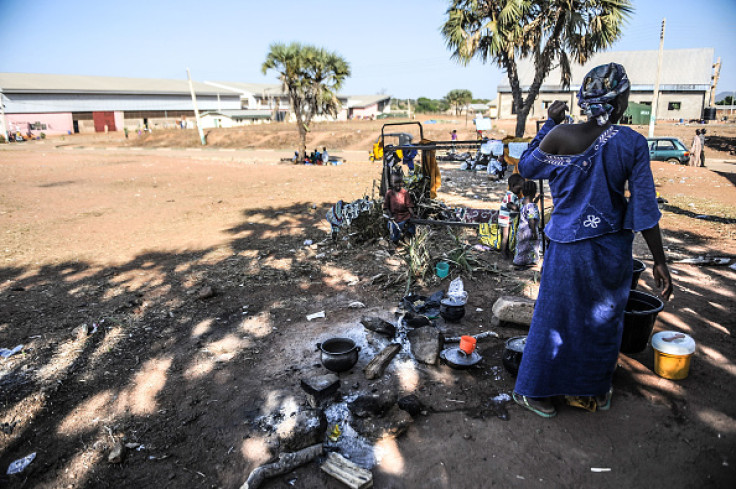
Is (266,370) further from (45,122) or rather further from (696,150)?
(45,122)

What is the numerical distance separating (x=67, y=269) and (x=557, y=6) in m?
12.2

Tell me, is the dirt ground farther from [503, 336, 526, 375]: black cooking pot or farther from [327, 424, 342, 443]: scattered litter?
[327, 424, 342, 443]: scattered litter

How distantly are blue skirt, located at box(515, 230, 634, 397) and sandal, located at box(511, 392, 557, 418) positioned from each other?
0.12 metres

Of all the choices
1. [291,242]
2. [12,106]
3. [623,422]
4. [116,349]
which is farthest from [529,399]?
[12,106]

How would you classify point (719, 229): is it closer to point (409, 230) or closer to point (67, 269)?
point (409, 230)

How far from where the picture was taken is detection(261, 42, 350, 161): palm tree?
63.0ft

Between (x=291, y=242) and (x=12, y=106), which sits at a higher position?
(x=12, y=106)

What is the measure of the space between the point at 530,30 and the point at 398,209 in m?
8.51

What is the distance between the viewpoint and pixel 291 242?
23.4 ft

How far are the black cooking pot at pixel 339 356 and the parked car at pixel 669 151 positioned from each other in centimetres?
1587

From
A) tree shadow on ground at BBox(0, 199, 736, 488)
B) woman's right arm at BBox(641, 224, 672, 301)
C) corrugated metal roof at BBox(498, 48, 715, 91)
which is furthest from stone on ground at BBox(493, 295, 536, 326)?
corrugated metal roof at BBox(498, 48, 715, 91)

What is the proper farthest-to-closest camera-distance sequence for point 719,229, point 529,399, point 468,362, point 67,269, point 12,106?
point 12,106 → point 719,229 → point 67,269 → point 468,362 → point 529,399

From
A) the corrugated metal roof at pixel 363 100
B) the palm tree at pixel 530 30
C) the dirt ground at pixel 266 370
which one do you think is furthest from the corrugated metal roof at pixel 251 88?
the dirt ground at pixel 266 370

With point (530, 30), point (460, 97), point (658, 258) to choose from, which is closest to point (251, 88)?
point (460, 97)
